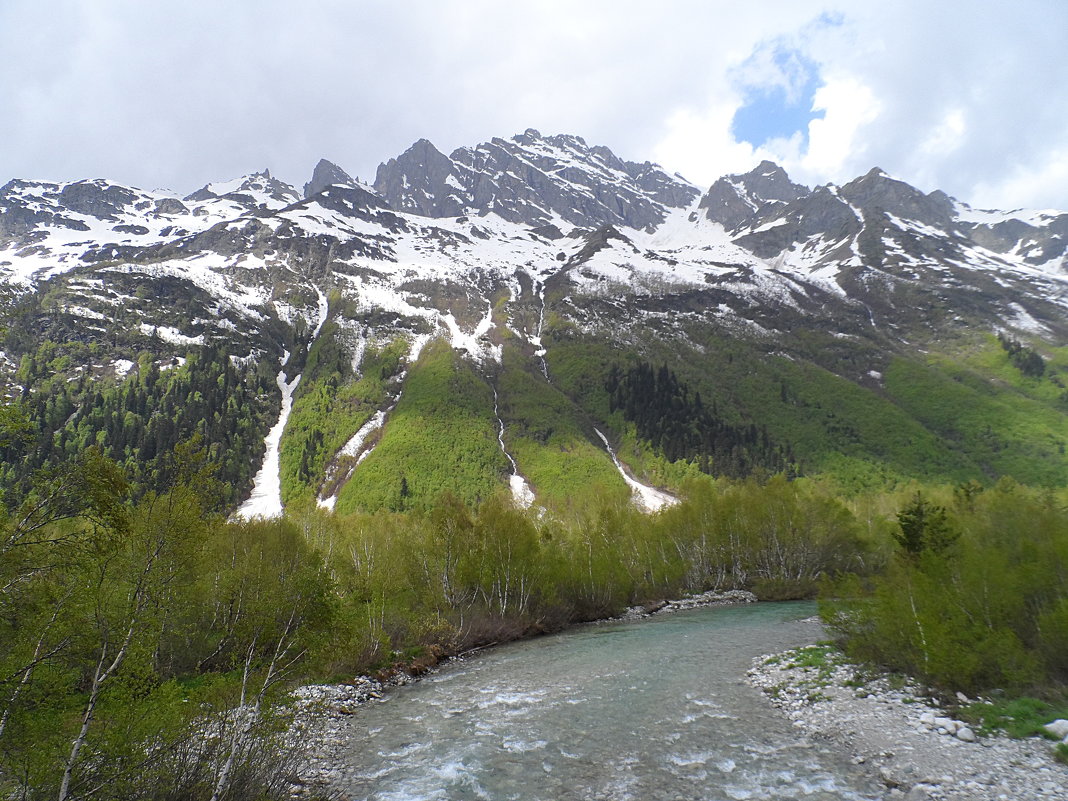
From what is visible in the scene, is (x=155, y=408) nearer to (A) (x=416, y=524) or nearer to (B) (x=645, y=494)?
(A) (x=416, y=524)

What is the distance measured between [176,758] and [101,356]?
20771 cm

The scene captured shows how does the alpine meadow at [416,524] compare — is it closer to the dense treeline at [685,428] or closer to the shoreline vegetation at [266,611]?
the shoreline vegetation at [266,611]

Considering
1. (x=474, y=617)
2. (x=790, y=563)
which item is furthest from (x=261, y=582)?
(x=790, y=563)

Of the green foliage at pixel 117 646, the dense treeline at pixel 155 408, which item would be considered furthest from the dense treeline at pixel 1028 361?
the dense treeline at pixel 155 408

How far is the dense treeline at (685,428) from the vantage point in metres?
150

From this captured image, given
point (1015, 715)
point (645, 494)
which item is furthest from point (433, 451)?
point (1015, 715)

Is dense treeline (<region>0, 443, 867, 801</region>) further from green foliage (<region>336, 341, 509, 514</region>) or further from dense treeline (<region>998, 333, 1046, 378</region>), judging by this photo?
dense treeline (<region>998, 333, 1046, 378</region>)

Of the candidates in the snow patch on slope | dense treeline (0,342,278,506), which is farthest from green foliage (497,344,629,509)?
dense treeline (0,342,278,506)

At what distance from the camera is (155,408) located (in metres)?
153

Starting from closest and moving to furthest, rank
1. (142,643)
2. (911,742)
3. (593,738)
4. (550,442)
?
(142,643) < (911,742) < (593,738) < (550,442)

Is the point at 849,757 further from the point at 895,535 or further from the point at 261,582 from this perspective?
the point at 895,535

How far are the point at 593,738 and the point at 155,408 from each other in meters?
172

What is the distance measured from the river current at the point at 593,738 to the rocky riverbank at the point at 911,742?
3.45ft

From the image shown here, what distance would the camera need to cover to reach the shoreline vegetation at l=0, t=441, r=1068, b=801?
10641mm
